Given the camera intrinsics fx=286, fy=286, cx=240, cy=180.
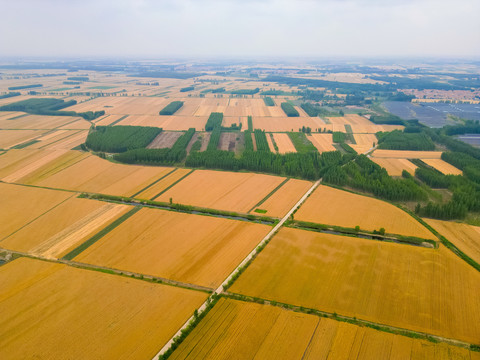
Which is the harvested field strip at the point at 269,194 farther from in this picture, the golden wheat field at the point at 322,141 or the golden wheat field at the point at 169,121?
the golden wheat field at the point at 169,121

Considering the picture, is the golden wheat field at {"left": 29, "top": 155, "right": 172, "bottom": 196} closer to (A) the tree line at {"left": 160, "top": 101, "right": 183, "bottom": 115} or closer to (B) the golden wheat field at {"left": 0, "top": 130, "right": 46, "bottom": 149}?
(B) the golden wheat field at {"left": 0, "top": 130, "right": 46, "bottom": 149}

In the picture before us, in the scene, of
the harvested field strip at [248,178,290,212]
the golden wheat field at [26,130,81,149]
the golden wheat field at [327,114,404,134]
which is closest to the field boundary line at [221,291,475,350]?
the harvested field strip at [248,178,290,212]

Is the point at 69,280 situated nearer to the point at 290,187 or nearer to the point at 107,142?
the point at 290,187

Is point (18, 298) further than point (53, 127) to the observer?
No

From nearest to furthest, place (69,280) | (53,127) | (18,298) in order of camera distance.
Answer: (18,298)
(69,280)
(53,127)

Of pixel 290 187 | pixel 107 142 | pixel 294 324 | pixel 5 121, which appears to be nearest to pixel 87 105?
pixel 5 121
